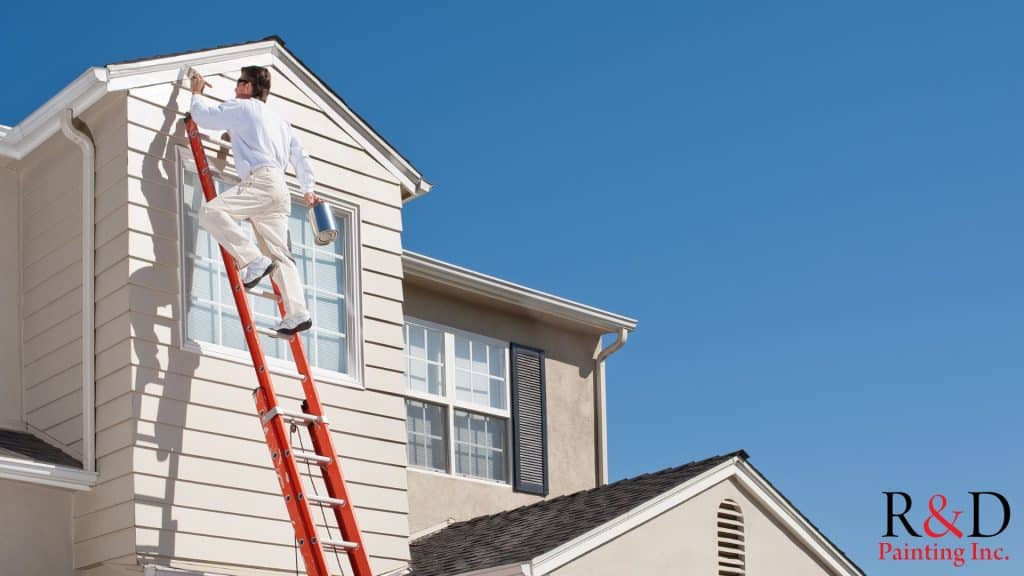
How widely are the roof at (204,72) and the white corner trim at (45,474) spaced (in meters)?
2.64

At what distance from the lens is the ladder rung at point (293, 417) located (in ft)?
33.6

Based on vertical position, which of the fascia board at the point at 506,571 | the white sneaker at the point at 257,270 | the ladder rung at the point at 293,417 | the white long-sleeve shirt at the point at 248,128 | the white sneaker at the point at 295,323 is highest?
the white long-sleeve shirt at the point at 248,128

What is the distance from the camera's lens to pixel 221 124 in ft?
36.1

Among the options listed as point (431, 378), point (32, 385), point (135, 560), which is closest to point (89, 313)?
point (32, 385)

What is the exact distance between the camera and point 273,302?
468 inches

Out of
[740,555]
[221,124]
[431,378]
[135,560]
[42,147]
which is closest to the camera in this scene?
[135,560]

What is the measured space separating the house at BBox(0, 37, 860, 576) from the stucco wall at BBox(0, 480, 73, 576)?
1cm

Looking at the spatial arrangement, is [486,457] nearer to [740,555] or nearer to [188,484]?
[740,555]

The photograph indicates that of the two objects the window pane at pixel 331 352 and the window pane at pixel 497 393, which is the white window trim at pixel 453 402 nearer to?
the window pane at pixel 497 393

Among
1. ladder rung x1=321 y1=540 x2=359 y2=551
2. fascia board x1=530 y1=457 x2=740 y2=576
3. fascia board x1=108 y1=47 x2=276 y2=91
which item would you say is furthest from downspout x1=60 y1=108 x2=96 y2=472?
fascia board x1=530 y1=457 x2=740 y2=576

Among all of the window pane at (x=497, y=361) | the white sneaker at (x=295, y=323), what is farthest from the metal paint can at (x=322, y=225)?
the window pane at (x=497, y=361)

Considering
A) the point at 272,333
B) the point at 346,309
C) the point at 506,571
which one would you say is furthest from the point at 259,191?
the point at 506,571

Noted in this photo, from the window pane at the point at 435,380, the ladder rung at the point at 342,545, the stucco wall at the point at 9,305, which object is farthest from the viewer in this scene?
the window pane at the point at 435,380

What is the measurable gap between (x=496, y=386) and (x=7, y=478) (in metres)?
6.94
